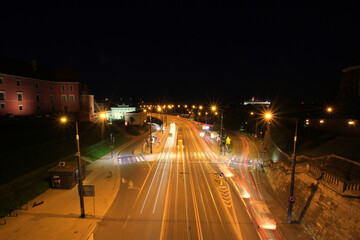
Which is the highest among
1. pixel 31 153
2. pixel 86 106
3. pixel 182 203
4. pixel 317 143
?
pixel 86 106

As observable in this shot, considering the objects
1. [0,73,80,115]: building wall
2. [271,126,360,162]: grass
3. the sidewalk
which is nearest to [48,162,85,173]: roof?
the sidewalk

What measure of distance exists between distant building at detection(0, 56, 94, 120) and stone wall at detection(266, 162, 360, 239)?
40.5 meters

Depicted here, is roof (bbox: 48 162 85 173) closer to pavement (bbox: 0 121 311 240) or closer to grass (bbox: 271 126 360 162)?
pavement (bbox: 0 121 311 240)

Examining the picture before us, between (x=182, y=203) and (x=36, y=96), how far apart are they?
41222 millimetres

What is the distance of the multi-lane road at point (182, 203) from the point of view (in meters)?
13.1

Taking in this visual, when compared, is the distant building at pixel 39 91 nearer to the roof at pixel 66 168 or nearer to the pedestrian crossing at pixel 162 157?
the pedestrian crossing at pixel 162 157

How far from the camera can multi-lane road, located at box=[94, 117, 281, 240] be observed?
13.1 metres

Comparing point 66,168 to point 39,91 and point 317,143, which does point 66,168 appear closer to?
point 39,91

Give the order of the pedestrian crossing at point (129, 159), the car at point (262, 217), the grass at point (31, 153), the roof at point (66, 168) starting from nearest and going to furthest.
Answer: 1. the car at point (262, 217)
2. the grass at point (31, 153)
3. the roof at point (66, 168)
4. the pedestrian crossing at point (129, 159)

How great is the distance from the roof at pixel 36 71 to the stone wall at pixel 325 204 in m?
49.0

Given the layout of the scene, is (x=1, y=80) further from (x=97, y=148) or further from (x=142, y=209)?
(x=142, y=209)

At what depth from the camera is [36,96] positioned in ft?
132

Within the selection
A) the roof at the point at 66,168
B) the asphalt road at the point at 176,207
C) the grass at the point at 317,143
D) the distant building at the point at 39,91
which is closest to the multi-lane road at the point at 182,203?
the asphalt road at the point at 176,207

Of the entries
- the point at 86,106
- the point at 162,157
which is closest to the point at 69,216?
the point at 162,157
